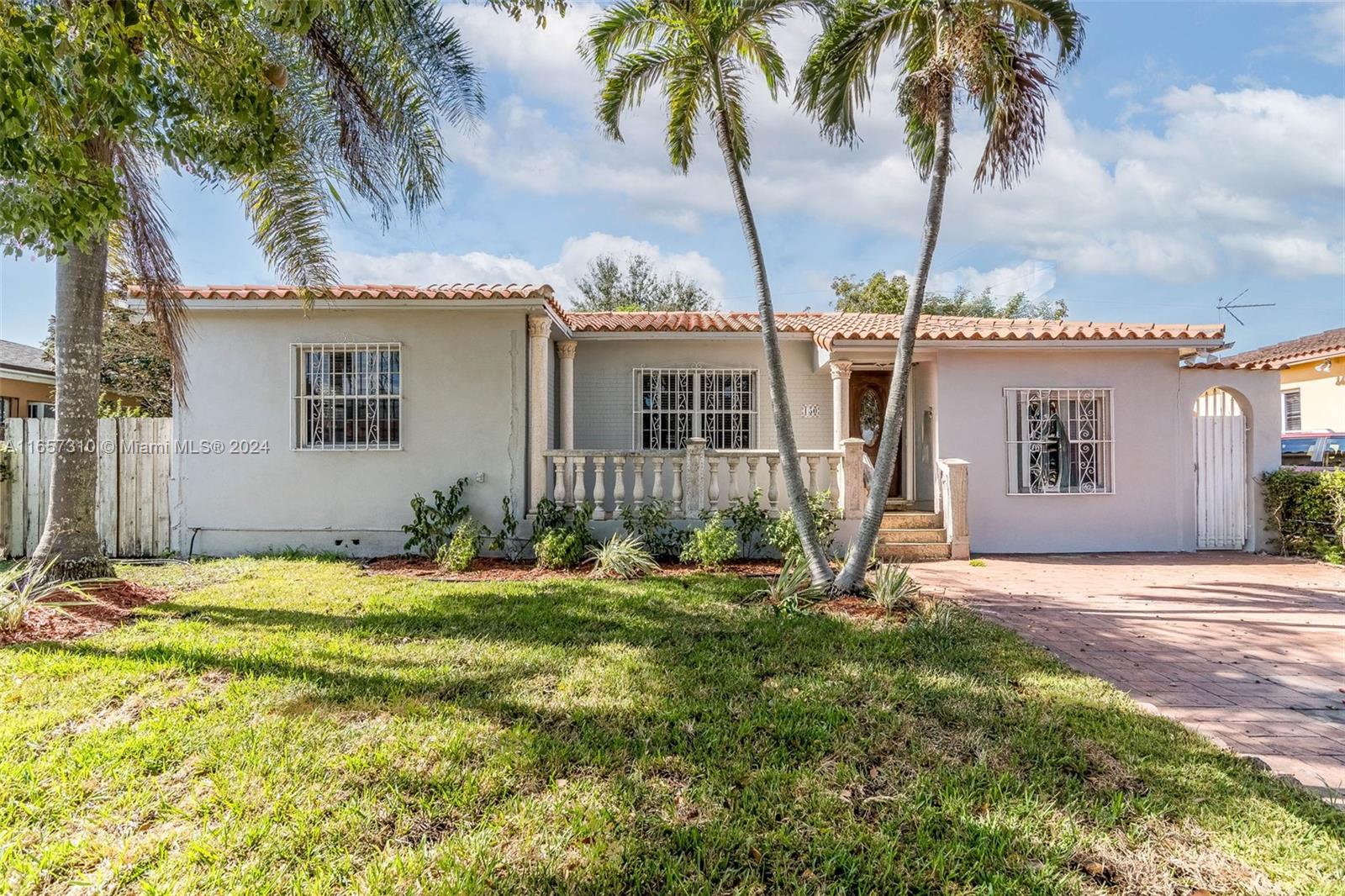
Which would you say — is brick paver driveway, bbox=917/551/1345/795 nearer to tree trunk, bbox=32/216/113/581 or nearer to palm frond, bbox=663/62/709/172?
palm frond, bbox=663/62/709/172

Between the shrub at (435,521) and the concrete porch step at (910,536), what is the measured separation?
6518mm

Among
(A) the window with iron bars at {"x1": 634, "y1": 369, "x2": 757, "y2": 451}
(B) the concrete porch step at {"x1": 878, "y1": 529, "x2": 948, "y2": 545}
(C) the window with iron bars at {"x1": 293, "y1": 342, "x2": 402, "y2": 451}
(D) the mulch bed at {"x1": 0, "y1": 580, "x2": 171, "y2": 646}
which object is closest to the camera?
(D) the mulch bed at {"x1": 0, "y1": 580, "x2": 171, "y2": 646}

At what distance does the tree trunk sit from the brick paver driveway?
9869 millimetres

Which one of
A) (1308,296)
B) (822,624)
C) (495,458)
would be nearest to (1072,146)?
(822,624)

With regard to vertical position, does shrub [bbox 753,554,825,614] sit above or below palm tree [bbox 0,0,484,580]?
below

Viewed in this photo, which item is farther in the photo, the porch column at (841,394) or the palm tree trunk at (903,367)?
the porch column at (841,394)

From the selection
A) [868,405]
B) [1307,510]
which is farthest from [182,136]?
[1307,510]

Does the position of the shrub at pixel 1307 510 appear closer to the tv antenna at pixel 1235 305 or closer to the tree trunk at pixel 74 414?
the tree trunk at pixel 74 414

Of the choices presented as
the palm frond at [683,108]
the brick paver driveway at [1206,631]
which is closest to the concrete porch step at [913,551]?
the brick paver driveway at [1206,631]

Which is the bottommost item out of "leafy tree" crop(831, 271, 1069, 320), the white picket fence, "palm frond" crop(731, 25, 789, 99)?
the white picket fence

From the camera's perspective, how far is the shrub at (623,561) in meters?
7.71

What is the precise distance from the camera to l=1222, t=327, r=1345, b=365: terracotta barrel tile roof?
14.2m

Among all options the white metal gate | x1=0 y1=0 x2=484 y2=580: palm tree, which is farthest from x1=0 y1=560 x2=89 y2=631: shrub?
the white metal gate

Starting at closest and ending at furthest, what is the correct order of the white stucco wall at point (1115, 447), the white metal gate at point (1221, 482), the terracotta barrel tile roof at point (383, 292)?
the terracotta barrel tile roof at point (383, 292), the white stucco wall at point (1115, 447), the white metal gate at point (1221, 482)
